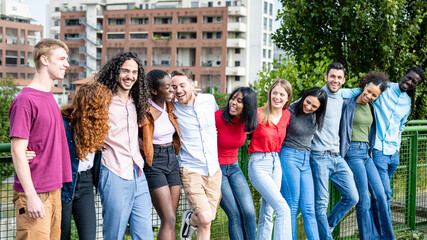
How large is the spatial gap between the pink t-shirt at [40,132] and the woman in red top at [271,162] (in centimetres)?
216

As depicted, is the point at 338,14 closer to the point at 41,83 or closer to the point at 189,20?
the point at 41,83

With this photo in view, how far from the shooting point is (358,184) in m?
5.87

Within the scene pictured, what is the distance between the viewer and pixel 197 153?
4.78 m

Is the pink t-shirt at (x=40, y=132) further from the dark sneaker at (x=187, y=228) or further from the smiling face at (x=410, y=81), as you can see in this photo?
the smiling face at (x=410, y=81)

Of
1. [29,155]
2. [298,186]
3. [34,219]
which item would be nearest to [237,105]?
[298,186]

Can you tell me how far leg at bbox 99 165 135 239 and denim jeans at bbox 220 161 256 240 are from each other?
115 centimetres

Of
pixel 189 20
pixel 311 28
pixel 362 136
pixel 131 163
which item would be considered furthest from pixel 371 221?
pixel 189 20

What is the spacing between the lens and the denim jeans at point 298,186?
17.4ft

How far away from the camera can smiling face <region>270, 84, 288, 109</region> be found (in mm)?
5270

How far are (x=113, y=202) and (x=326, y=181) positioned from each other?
2.52 m

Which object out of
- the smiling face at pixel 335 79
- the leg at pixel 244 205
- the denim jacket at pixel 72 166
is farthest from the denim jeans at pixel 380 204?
the denim jacket at pixel 72 166

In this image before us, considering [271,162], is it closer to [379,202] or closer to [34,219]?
[379,202]

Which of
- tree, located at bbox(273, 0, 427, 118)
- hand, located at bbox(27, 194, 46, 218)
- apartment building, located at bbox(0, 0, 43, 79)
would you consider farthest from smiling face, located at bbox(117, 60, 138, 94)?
apartment building, located at bbox(0, 0, 43, 79)

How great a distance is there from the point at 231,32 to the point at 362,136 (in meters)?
80.2
